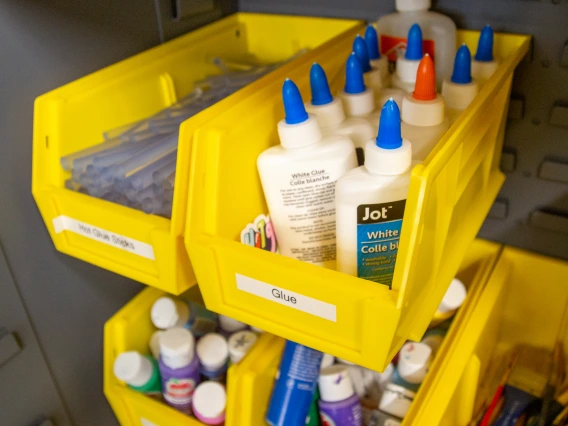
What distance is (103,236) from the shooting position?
538 mm

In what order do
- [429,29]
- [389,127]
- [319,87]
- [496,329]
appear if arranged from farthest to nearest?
[496,329]
[429,29]
[319,87]
[389,127]

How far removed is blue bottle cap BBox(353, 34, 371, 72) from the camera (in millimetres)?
564

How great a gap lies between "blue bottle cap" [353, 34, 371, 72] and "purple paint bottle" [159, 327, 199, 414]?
401 mm

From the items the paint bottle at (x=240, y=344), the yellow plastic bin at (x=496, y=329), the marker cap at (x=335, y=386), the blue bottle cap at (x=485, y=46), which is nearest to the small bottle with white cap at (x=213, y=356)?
the paint bottle at (x=240, y=344)

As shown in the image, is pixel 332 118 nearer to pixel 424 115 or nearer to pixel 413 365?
pixel 424 115

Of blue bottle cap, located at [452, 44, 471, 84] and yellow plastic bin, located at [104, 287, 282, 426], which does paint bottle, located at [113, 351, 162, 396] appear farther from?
blue bottle cap, located at [452, 44, 471, 84]

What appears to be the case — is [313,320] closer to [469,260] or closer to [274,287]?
[274,287]

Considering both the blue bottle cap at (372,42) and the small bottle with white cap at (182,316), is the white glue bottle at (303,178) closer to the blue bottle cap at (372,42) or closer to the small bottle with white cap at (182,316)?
the blue bottle cap at (372,42)

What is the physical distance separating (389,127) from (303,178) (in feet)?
0.34

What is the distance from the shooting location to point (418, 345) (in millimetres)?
635

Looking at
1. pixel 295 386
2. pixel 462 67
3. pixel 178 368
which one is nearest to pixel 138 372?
pixel 178 368

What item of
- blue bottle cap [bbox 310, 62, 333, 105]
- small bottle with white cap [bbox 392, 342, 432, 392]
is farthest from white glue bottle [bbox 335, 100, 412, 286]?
small bottle with white cap [bbox 392, 342, 432, 392]

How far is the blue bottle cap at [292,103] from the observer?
17.6 inches

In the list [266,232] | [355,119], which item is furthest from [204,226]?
[355,119]
